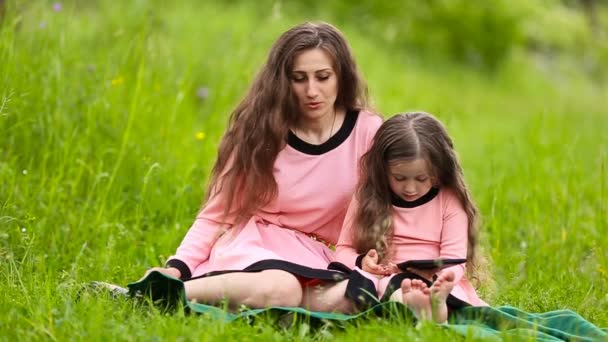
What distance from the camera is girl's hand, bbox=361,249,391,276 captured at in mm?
3801

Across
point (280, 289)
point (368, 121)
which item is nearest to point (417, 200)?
point (368, 121)

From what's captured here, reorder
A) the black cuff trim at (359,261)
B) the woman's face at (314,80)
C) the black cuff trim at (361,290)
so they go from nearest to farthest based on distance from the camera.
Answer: the black cuff trim at (361,290)
the black cuff trim at (359,261)
the woman's face at (314,80)

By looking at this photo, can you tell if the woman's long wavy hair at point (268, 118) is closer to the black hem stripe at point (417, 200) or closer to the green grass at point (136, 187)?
the black hem stripe at point (417, 200)

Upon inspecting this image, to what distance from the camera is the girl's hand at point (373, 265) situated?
3.80 metres

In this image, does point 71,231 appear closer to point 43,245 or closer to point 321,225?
point 43,245

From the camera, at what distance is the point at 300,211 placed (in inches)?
164

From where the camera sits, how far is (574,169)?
6.22m

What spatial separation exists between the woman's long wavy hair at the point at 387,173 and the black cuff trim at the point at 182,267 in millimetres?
688

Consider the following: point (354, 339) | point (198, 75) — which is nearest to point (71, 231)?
point (354, 339)

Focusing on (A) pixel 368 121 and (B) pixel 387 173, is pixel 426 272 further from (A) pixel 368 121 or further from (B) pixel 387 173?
(A) pixel 368 121

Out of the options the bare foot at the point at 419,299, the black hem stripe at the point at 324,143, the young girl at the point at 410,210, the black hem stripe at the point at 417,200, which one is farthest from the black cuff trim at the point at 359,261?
the black hem stripe at the point at 324,143

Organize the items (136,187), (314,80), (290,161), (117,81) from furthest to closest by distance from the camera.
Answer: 1. (117,81)
2. (136,187)
3. (290,161)
4. (314,80)

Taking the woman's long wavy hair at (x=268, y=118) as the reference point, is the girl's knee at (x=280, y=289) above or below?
below

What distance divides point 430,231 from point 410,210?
117 millimetres
